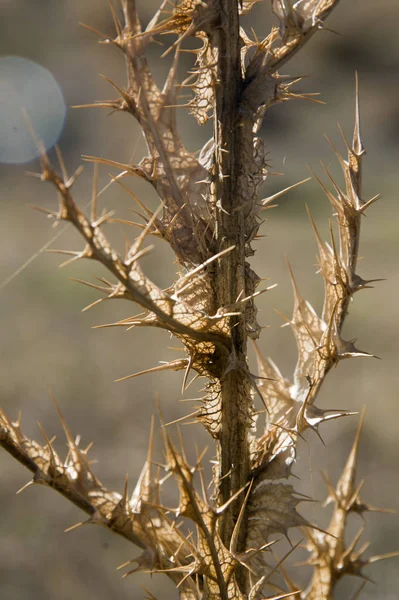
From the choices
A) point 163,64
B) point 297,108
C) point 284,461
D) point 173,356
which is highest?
point 163,64

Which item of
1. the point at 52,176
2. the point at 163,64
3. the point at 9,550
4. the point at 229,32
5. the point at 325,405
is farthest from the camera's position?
the point at 163,64

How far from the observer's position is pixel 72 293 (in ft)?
19.9

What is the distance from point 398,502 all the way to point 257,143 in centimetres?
363

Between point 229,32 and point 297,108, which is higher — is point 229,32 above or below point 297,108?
below

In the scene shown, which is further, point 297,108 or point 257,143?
point 297,108

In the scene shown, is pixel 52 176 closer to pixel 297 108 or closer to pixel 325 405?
pixel 325 405

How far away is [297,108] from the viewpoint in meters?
5.52

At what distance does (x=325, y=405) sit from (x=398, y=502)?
102 cm

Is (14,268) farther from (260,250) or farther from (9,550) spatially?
(9,550)

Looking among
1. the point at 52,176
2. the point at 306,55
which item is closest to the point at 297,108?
the point at 306,55

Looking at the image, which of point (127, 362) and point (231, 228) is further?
point (127, 362)

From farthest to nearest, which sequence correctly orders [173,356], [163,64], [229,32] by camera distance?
[163,64] → [173,356] → [229,32]

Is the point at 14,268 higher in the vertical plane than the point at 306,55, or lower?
lower

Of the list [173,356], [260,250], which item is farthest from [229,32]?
[260,250]
